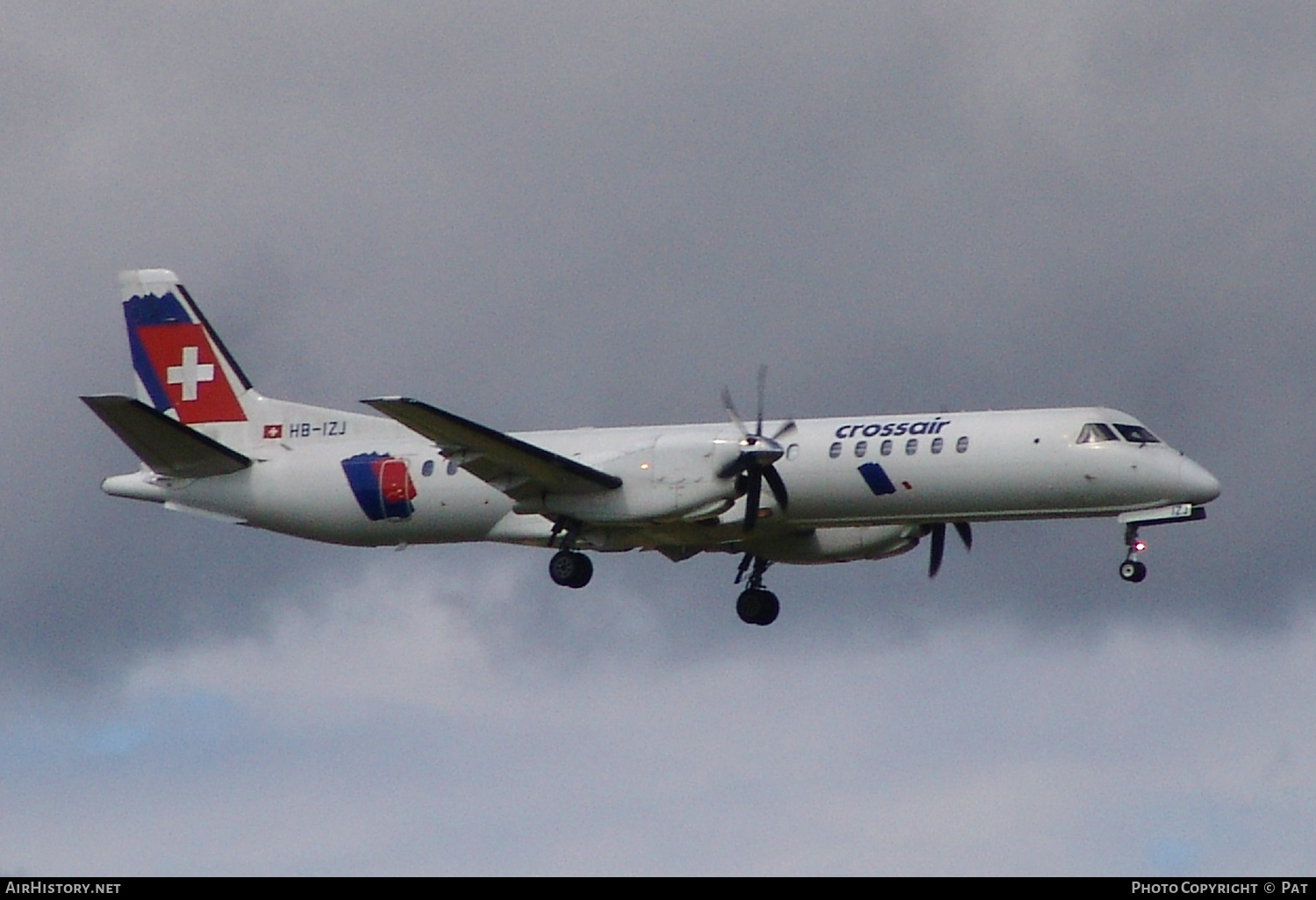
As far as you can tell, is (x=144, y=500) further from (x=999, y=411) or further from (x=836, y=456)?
(x=999, y=411)

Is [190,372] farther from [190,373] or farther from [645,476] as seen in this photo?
[645,476]

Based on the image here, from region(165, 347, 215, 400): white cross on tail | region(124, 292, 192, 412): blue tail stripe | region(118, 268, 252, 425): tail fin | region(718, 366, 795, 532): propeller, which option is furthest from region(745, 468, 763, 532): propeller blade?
region(124, 292, 192, 412): blue tail stripe

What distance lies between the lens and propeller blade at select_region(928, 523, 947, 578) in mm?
37719

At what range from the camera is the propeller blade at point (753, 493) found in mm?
35406

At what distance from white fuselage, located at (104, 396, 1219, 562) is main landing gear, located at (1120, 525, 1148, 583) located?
402mm

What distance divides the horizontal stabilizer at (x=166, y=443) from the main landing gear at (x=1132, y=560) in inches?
574

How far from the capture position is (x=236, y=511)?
127 ft

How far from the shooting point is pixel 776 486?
117 ft

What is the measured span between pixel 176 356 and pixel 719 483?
11.3 meters

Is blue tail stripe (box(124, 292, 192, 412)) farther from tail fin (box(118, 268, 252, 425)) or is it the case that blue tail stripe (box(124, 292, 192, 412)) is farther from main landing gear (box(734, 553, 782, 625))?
main landing gear (box(734, 553, 782, 625))

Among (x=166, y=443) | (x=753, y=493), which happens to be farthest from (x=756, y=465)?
(x=166, y=443)

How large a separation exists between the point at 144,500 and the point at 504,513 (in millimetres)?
6365
